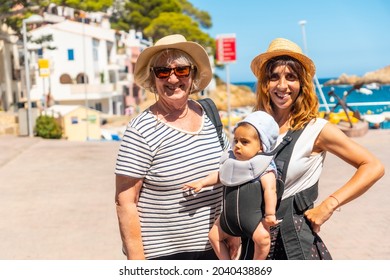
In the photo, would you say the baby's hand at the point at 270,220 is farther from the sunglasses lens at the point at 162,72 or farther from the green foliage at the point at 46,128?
the green foliage at the point at 46,128

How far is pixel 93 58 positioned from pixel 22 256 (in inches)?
1863

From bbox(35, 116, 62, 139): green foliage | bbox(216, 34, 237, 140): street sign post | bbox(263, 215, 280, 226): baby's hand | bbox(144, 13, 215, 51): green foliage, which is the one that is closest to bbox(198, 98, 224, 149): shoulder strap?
bbox(263, 215, 280, 226): baby's hand

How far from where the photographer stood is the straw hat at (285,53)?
8.68ft

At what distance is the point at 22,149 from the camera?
16.4m

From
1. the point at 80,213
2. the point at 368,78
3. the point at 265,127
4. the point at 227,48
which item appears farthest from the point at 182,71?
the point at 368,78

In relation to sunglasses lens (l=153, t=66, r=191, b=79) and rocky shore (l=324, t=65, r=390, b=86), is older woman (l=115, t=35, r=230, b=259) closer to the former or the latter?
sunglasses lens (l=153, t=66, r=191, b=79)

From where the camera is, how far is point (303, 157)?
257 cm

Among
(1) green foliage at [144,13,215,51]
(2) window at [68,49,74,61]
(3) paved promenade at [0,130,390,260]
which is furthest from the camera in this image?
(1) green foliage at [144,13,215,51]

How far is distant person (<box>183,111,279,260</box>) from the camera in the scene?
2445 millimetres

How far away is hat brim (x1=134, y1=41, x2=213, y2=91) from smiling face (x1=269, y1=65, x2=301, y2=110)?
1.05ft

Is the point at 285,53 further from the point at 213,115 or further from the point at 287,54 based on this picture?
the point at 213,115
